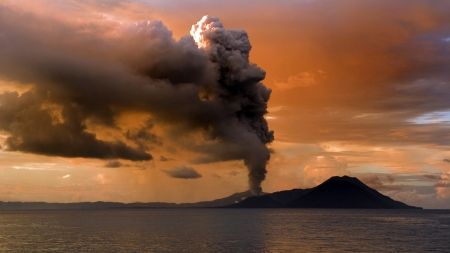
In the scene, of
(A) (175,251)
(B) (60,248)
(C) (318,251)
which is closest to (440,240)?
(C) (318,251)

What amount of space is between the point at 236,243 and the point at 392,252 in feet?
104

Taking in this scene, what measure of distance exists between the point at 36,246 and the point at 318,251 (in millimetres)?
57660

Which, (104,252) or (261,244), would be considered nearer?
(104,252)

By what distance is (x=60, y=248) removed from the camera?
90000mm

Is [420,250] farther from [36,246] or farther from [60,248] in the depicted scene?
[36,246]

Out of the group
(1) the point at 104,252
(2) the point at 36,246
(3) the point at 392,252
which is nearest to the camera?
(1) the point at 104,252

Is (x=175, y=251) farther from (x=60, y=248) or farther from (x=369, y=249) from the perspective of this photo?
(x=369, y=249)

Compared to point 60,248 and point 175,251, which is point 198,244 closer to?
point 175,251

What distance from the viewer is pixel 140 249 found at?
86312 mm

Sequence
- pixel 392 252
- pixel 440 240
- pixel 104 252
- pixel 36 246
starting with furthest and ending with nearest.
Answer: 1. pixel 440 240
2. pixel 36 246
3. pixel 392 252
4. pixel 104 252

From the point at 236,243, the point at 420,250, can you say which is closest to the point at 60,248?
the point at 236,243

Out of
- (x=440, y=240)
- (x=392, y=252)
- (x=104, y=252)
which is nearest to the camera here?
(x=104, y=252)

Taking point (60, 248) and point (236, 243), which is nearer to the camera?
point (60, 248)

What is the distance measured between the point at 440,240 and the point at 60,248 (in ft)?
293
